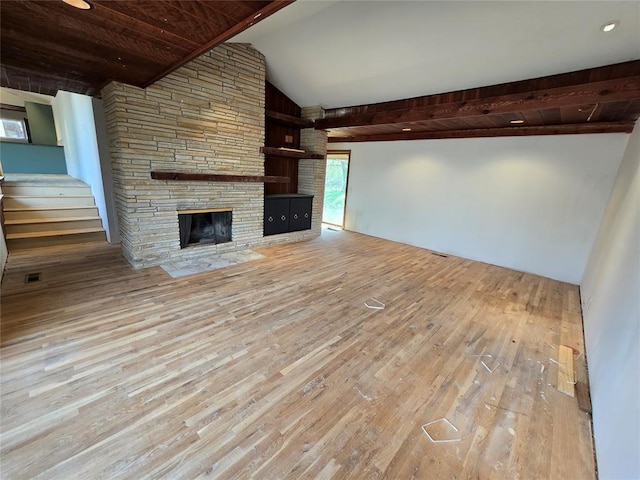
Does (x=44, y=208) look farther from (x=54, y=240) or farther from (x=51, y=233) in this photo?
(x=54, y=240)

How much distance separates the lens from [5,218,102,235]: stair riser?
416 cm

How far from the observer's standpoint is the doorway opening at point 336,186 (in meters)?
7.35

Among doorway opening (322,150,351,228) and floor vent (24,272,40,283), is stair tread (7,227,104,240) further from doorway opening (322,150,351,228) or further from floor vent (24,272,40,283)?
doorway opening (322,150,351,228)

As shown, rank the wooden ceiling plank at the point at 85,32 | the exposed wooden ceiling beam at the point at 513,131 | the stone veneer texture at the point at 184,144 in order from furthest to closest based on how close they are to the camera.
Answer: the exposed wooden ceiling beam at the point at 513,131
the stone veneer texture at the point at 184,144
the wooden ceiling plank at the point at 85,32

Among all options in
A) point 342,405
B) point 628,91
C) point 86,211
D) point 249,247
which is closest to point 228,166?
point 249,247

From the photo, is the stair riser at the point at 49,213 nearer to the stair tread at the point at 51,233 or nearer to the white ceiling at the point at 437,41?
the stair tread at the point at 51,233

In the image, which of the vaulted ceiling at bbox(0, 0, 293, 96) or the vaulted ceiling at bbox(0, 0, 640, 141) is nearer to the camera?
the vaulted ceiling at bbox(0, 0, 293, 96)

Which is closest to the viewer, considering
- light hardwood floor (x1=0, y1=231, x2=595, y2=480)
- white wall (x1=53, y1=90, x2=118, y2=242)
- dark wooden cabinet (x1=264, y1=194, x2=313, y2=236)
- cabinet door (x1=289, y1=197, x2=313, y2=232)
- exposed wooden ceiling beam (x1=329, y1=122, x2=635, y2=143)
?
light hardwood floor (x1=0, y1=231, x2=595, y2=480)

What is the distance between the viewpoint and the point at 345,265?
448 centimetres

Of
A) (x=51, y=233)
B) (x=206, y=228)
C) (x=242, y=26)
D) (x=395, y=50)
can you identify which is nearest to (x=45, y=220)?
(x=51, y=233)

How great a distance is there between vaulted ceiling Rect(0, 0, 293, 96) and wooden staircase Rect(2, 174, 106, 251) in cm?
217

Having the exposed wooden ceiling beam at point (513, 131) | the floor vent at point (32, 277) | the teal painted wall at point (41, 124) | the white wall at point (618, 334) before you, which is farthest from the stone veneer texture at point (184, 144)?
the teal painted wall at point (41, 124)

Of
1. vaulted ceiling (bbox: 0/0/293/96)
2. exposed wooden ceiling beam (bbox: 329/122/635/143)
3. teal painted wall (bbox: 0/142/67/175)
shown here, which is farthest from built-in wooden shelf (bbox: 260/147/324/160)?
teal painted wall (bbox: 0/142/67/175)

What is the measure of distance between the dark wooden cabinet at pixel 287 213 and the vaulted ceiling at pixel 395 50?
2175 millimetres
